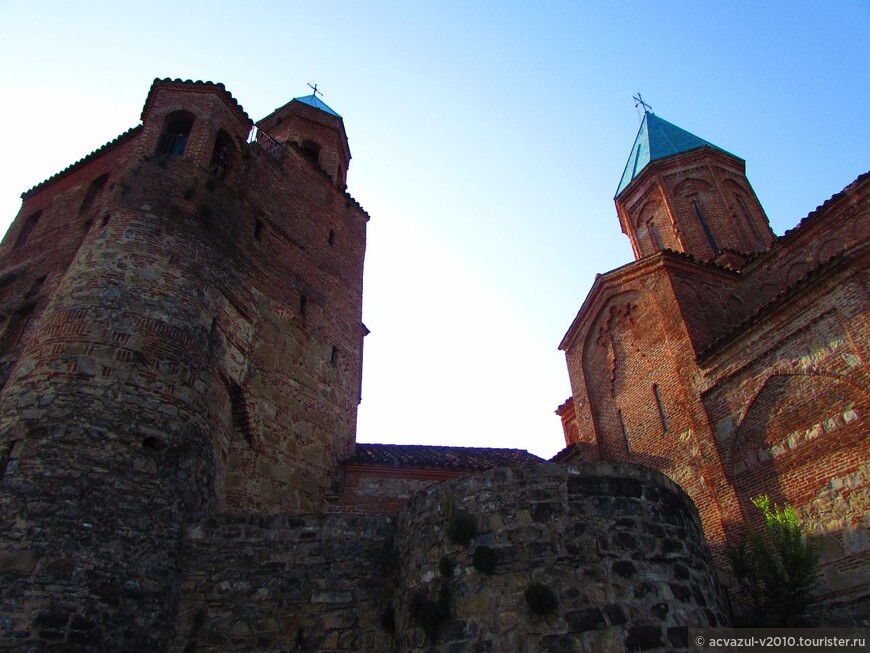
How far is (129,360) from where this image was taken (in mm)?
8133

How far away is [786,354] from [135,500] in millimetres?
11439

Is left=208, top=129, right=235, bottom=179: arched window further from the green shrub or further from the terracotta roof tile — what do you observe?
the green shrub

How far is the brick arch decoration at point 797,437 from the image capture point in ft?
32.9

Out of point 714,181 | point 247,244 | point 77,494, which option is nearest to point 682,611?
point 77,494

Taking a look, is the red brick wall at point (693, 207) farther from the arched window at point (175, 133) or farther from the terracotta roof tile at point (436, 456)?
the arched window at point (175, 133)

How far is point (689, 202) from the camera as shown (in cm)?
2220

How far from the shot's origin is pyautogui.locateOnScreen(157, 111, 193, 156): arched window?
11.7m

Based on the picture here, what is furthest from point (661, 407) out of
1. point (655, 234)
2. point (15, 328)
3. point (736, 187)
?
point (15, 328)

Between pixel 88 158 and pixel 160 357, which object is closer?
pixel 160 357

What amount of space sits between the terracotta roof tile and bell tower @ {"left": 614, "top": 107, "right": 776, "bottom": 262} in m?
10.4

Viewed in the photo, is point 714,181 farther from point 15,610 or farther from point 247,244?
point 15,610

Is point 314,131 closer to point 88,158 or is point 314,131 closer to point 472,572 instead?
point 88,158

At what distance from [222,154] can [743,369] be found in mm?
11802

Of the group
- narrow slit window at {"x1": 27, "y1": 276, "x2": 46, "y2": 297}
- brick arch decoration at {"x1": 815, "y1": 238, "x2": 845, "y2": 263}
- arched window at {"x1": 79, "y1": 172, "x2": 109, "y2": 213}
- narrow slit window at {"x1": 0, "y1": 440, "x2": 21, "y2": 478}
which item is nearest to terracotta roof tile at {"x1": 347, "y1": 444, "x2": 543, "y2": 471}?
narrow slit window at {"x1": 0, "y1": 440, "x2": 21, "y2": 478}
